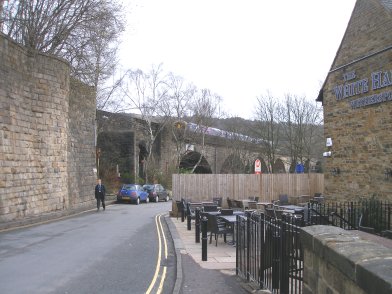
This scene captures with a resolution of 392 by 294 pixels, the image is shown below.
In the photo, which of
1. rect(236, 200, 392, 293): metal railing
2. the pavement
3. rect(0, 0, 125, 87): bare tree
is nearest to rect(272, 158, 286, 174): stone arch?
rect(0, 0, 125, 87): bare tree

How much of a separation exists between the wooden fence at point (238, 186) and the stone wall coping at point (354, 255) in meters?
18.1

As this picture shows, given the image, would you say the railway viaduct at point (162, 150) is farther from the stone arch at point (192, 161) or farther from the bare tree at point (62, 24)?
the bare tree at point (62, 24)

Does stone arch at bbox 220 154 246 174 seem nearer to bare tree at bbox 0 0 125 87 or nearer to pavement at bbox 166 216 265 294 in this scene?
bare tree at bbox 0 0 125 87

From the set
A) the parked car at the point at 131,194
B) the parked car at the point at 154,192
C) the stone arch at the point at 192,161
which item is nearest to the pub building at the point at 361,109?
the parked car at the point at 131,194

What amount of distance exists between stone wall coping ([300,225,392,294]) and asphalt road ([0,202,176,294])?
363 cm

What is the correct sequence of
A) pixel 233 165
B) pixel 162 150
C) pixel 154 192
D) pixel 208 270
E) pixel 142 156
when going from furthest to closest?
pixel 233 165 < pixel 142 156 < pixel 162 150 < pixel 154 192 < pixel 208 270

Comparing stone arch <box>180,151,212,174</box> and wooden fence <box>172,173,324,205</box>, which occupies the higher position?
stone arch <box>180,151,212,174</box>

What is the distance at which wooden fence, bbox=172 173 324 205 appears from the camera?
906 inches

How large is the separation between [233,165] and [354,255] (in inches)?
1955

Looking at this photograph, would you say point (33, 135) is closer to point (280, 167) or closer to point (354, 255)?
point (354, 255)

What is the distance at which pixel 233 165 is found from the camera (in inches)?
2089

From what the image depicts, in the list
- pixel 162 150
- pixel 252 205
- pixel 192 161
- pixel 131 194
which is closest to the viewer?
pixel 252 205

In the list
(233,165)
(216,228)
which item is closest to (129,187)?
(233,165)

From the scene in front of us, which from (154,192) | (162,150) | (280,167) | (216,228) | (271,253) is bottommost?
(154,192)
